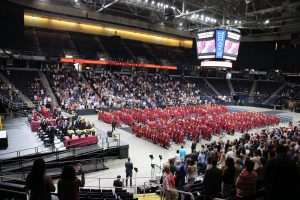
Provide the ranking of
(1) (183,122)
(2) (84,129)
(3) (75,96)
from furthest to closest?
(3) (75,96) < (1) (183,122) < (2) (84,129)

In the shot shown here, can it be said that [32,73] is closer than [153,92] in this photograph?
Yes

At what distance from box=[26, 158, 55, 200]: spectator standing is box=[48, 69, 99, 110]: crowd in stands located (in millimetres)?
22361

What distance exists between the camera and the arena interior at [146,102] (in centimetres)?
583

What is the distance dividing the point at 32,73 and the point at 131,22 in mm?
17439

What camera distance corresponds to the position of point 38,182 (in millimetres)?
3924

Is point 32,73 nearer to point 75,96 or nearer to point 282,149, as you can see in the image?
point 75,96

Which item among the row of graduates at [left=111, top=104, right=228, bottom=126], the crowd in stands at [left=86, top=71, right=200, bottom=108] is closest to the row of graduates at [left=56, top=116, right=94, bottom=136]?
the row of graduates at [left=111, top=104, right=228, bottom=126]

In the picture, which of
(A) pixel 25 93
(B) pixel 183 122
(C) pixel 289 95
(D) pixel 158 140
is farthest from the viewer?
(C) pixel 289 95

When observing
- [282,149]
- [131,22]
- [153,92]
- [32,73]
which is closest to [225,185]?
[282,149]

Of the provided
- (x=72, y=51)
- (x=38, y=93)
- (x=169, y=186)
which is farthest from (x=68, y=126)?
(x=72, y=51)

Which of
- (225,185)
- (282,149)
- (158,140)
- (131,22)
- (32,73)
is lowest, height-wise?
(158,140)

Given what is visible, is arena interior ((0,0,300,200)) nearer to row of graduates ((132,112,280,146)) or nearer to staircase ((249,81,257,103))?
row of graduates ((132,112,280,146))

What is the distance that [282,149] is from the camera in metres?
4.24

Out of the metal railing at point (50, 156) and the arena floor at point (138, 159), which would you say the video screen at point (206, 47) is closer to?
the arena floor at point (138, 159)
